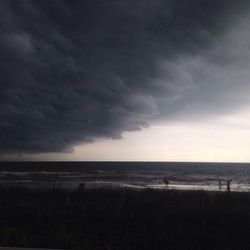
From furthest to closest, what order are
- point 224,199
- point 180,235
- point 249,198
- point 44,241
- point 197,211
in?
point 249,198 < point 224,199 < point 197,211 < point 180,235 < point 44,241

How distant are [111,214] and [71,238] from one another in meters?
5.39

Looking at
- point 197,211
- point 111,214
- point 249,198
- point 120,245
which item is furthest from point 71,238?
point 249,198

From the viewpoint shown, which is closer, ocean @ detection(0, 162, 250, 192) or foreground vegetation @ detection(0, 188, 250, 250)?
foreground vegetation @ detection(0, 188, 250, 250)

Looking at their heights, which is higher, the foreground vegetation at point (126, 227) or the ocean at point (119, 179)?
the ocean at point (119, 179)

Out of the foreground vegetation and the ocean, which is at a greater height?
Answer: the ocean

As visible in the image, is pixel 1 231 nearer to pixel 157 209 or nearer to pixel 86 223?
pixel 86 223

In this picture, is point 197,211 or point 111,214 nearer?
point 111,214

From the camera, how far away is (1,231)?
1152 centimetres

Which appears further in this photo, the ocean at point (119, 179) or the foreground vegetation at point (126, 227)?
the ocean at point (119, 179)

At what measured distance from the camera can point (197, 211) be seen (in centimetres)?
1820

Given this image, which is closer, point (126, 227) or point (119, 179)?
point (126, 227)

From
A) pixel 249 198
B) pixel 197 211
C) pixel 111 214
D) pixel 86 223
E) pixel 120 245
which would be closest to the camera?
pixel 120 245

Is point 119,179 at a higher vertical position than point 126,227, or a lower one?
higher

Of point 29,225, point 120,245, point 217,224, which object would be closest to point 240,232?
point 217,224
